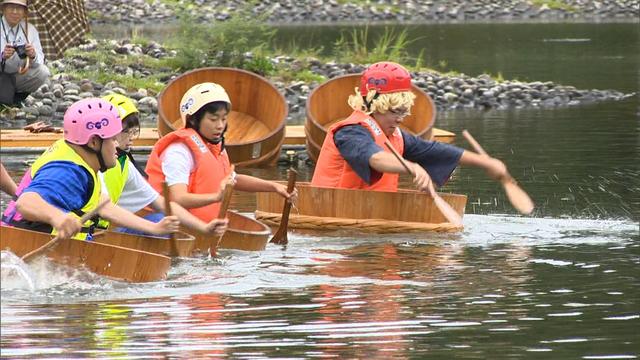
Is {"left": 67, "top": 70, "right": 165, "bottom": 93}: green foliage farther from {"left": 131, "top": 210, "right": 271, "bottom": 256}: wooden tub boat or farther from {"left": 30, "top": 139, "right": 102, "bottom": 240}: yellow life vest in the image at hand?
{"left": 30, "top": 139, "right": 102, "bottom": 240}: yellow life vest

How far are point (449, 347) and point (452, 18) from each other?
178 feet

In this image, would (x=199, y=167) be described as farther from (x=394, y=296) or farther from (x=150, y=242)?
(x=394, y=296)

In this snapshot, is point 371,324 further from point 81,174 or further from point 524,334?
point 81,174

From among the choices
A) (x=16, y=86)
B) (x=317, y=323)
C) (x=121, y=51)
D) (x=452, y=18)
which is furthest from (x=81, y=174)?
(x=452, y=18)

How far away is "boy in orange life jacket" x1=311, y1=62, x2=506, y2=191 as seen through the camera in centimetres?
1296

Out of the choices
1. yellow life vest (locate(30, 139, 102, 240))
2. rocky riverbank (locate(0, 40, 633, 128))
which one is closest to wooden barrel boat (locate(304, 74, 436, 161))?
rocky riverbank (locate(0, 40, 633, 128))

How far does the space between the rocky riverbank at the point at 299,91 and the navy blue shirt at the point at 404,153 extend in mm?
10884

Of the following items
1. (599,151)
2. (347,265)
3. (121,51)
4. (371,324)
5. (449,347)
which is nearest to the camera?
(449,347)

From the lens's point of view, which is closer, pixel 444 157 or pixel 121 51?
pixel 444 157

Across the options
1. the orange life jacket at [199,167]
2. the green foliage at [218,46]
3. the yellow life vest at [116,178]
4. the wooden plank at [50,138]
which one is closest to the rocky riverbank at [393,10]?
the green foliage at [218,46]

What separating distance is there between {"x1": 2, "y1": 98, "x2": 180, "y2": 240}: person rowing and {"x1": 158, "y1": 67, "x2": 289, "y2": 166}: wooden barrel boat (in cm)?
815

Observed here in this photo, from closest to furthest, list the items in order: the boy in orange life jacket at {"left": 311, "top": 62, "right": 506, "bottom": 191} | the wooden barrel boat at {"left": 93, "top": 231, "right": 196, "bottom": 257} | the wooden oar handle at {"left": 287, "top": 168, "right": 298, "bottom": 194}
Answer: the wooden barrel boat at {"left": 93, "top": 231, "right": 196, "bottom": 257} < the wooden oar handle at {"left": 287, "top": 168, "right": 298, "bottom": 194} < the boy in orange life jacket at {"left": 311, "top": 62, "right": 506, "bottom": 191}

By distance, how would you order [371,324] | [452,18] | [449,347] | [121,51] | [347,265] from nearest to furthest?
[449,347], [371,324], [347,265], [121,51], [452,18]

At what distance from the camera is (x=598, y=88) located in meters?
30.5
